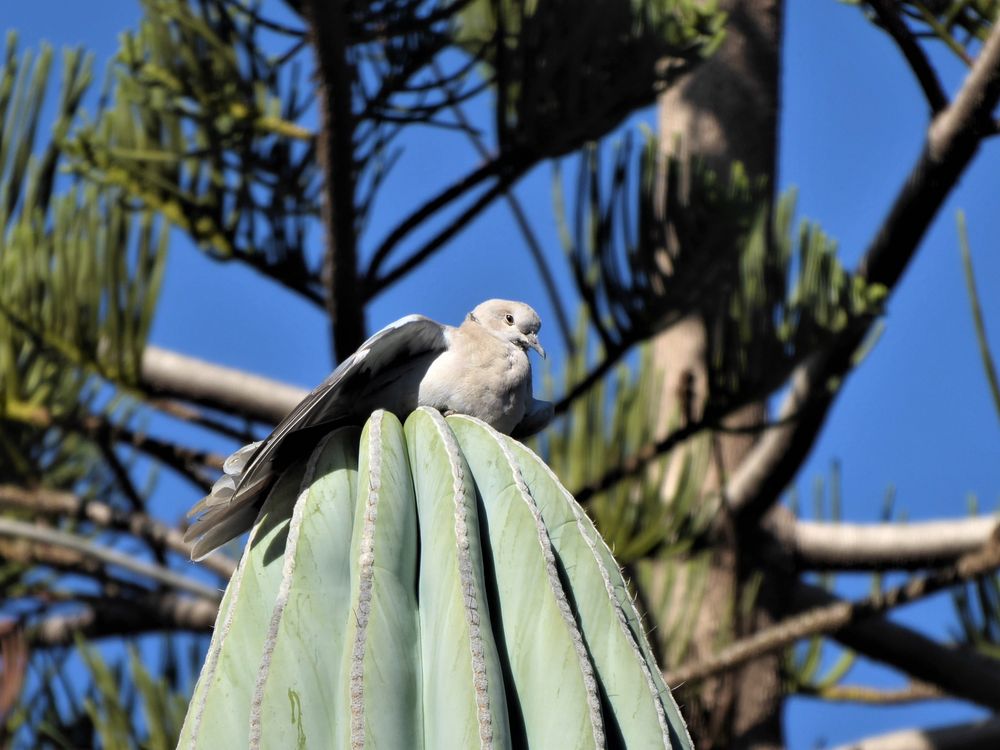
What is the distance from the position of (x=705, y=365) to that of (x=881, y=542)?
3.82 ft

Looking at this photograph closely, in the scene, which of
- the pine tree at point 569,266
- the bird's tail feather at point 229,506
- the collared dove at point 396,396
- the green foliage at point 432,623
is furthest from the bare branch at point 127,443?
the green foliage at point 432,623

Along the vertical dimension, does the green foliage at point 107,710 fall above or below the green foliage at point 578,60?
below

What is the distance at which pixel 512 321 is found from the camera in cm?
300

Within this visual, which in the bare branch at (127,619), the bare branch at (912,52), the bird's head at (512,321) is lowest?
the bare branch at (127,619)

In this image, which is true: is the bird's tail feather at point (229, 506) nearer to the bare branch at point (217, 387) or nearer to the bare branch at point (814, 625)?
the bare branch at point (814, 625)

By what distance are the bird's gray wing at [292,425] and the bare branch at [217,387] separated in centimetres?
254

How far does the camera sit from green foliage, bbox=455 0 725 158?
4824 mm

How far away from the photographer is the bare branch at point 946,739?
16.2 feet

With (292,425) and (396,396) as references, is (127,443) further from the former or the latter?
(292,425)

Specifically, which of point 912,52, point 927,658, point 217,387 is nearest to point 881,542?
point 927,658

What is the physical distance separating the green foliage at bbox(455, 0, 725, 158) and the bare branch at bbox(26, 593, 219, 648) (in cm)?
199

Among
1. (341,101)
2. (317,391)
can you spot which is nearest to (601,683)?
(317,391)

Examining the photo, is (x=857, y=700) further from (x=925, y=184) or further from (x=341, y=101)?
(x=341, y=101)

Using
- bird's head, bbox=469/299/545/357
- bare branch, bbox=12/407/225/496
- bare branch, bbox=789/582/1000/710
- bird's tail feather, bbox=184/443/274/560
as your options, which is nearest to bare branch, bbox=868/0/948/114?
bird's head, bbox=469/299/545/357
